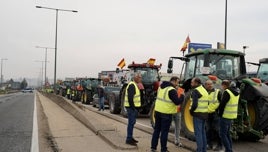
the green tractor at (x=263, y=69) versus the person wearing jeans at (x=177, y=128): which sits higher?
the green tractor at (x=263, y=69)

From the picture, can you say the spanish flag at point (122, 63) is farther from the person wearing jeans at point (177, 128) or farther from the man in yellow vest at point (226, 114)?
the man in yellow vest at point (226, 114)

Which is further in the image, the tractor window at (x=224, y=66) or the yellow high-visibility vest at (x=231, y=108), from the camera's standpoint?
the tractor window at (x=224, y=66)

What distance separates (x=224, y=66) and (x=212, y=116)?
8.92ft

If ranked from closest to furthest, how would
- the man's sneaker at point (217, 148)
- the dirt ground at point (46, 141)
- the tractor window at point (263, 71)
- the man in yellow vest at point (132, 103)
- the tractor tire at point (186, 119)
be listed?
the man's sneaker at point (217, 148) → the dirt ground at point (46, 141) → the man in yellow vest at point (132, 103) → the tractor tire at point (186, 119) → the tractor window at point (263, 71)

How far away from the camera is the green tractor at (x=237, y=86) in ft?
33.4

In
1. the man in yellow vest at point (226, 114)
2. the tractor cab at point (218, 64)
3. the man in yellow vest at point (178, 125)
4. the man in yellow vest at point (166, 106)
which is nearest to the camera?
the man in yellow vest at point (166, 106)

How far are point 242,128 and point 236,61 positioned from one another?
2.61 metres

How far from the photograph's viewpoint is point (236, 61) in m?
11.8

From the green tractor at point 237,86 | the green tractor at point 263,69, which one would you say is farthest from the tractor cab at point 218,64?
the green tractor at point 263,69

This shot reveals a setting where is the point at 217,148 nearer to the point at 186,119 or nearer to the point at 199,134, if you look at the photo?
the point at 199,134

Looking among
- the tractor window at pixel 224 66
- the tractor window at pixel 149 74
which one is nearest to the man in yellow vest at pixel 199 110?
the tractor window at pixel 224 66

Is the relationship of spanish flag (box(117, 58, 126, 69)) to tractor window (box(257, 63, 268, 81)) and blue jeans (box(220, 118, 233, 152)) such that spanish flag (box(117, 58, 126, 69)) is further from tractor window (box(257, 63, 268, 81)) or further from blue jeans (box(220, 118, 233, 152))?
blue jeans (box(220, 118, 233, 152))

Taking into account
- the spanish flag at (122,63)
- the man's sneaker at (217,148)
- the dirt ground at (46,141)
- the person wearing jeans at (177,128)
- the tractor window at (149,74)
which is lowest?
the dirt ground at (46,141)

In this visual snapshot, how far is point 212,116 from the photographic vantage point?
9.38 meters
